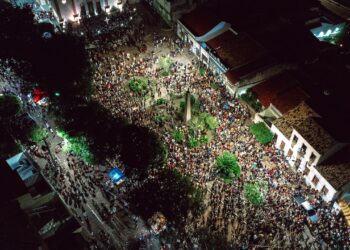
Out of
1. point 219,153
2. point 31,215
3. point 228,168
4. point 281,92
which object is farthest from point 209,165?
point 31,215

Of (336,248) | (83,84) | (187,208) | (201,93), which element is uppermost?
(83,84)

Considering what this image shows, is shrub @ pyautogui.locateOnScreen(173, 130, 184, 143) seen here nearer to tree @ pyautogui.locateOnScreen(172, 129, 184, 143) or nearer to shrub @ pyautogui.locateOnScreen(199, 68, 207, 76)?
tree @ pyautogui.locateOnScreen(172, 129, 184, 143)

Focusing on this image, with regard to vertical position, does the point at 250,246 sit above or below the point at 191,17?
below

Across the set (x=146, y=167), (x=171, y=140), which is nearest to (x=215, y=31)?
(x=171, y=140)

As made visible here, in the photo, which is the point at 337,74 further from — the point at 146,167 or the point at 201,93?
the point at 146,167

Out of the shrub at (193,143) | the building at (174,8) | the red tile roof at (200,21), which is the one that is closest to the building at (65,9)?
the building at (174,8)

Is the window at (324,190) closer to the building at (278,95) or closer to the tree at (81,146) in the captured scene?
the building at (278,95)
